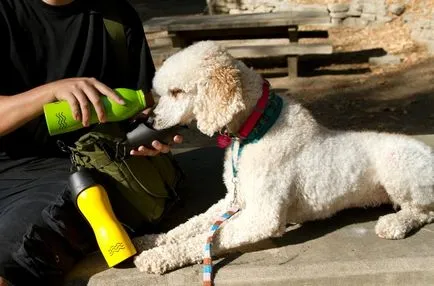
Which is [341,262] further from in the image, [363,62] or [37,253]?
[363,62]

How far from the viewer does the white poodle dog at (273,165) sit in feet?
7.89

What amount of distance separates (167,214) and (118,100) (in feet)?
2.76

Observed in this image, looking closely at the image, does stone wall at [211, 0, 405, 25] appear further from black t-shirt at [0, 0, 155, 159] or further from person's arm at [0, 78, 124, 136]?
person's arm at [0, 78, 124, 136]

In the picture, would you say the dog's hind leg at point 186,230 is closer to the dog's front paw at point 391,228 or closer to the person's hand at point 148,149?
the person's hand at point 148,149

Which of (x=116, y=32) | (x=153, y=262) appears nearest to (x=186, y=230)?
(x=153, y=262)

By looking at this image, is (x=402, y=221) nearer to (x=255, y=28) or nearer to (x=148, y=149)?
(x=148, y=149)

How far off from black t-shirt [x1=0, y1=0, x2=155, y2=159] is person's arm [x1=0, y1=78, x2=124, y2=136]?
246 millimetres

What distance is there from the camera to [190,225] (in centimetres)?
271

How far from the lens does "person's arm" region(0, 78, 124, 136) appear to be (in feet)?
7.59

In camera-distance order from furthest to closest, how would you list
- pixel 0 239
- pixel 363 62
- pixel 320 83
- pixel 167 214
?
pixel 363 62 → pixel 320 83 → pixel 167 214 → pixel 0 239

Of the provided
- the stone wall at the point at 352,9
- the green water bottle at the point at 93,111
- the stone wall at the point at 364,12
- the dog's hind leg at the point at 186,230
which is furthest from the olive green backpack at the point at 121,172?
the stone wall at the point at 352,9

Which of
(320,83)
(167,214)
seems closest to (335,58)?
(320,83)

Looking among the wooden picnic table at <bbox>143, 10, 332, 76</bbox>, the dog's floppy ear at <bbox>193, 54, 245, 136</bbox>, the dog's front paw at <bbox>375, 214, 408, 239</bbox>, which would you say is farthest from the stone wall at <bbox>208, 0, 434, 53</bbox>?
the dog's floppy ear at <bbox>193, 54, 245, 136</bbox>

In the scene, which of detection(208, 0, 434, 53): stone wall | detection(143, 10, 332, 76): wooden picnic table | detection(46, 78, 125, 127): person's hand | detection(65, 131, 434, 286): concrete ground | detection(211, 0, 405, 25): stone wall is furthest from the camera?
detection(211, 0, 405, 25): stone wall
